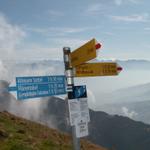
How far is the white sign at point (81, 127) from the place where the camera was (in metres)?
12.6

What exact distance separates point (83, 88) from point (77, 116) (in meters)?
1.05

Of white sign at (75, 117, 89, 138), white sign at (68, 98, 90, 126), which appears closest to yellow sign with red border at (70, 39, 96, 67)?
white sign at (68, 98, 90, 126)

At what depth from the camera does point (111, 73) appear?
13984 millimetres

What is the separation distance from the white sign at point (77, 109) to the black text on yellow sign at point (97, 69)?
909 mm

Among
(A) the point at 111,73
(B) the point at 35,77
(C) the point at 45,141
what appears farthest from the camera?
(C) the point at 45,141

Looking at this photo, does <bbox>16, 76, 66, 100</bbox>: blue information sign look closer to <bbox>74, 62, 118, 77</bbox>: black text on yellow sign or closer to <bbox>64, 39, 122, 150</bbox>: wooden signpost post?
<bbox>64, 39, 122, 150</bbox>: wooden signpost post

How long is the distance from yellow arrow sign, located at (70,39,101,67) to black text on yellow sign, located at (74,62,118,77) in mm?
306

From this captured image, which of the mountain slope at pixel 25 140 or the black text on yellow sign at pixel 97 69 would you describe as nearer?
the black text on yellow sign at pixel 97 69

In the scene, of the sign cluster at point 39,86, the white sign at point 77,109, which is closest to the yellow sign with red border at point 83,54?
the sign cluster at point 39,86

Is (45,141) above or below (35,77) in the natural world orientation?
below

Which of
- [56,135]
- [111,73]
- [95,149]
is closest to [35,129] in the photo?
[56,135]

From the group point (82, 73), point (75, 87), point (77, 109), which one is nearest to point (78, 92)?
point (75, 87)

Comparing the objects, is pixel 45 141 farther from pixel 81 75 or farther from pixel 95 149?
pixel 81 75

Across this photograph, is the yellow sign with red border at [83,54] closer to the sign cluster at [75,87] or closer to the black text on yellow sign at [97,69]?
the sign cluster at [75,87]
